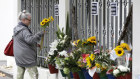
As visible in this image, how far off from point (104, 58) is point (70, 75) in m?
1.48

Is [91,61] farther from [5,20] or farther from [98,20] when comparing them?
[5,20]

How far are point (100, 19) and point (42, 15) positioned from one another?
2.64 m


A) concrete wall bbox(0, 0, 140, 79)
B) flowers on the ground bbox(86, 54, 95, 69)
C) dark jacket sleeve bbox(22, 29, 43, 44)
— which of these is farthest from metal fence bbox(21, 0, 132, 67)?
dark jacket sleeve bbox(22, 29, 43, 44)

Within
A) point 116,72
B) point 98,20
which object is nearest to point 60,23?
point 98,20

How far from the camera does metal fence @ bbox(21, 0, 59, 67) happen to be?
8906 millimetres

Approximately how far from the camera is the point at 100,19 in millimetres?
7211

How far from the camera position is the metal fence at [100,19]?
22.0ft

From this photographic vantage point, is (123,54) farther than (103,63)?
No

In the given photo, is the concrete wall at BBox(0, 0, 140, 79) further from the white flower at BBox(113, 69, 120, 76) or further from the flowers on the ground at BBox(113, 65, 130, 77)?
the white flower at BBox(113, 69, 120, 76)

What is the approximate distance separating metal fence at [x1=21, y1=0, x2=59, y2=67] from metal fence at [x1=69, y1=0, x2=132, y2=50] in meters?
0.96

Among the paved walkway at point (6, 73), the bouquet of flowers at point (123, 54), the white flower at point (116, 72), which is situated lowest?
the paved walkway at point (6, 73)

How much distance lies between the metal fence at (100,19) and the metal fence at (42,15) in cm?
96

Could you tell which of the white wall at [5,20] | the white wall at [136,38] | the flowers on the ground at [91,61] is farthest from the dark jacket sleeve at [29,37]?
the white wall at [5,20]

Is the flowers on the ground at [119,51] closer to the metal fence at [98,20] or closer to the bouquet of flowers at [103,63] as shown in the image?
the bouquet of flowers at [103,63]
